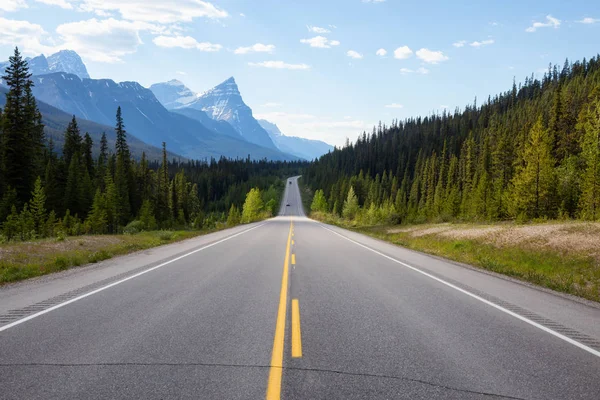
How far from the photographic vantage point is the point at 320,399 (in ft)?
12.1

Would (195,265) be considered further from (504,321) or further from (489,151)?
(489,151)

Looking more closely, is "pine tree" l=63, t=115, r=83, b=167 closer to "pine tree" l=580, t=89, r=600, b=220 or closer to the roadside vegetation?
the roadside vegetation

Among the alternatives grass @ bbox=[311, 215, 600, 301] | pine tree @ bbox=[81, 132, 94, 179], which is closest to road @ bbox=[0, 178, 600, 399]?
grass @ bbox=[311, 215, 600, 301]

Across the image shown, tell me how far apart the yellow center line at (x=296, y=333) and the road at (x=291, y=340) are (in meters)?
0.03

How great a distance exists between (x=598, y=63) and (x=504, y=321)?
184384 mm

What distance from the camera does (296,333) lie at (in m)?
5.69

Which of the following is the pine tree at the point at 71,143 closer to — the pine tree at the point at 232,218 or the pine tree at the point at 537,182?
the pine tree at the point at 232,218

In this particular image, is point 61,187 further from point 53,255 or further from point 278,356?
point 278,356

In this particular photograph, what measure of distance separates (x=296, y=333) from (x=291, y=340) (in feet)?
1.04

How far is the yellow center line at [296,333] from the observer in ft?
16.1

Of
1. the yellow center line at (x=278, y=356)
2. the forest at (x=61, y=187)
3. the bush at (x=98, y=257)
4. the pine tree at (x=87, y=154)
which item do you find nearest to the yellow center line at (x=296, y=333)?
the yellow center line at (x=278, y=356)

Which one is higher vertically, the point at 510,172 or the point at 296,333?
the point at 510,172

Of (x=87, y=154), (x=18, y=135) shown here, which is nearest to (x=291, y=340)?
(x=18, y=135)

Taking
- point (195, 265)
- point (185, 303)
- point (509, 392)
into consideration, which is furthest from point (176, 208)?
point (509, 392)
